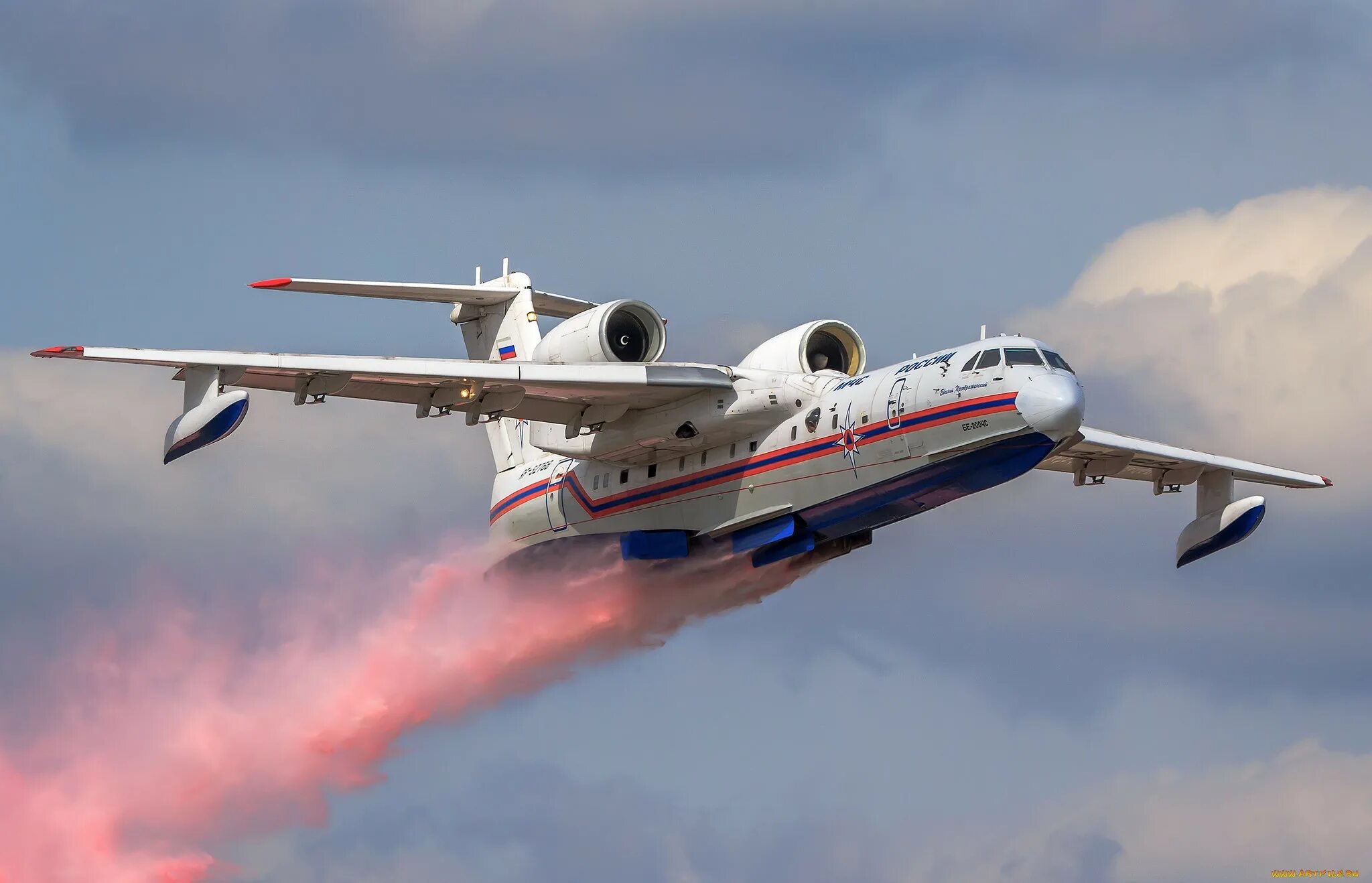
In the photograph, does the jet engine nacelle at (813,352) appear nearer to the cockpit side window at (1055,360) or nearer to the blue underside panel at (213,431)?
the cockpit side window at (1055,360)

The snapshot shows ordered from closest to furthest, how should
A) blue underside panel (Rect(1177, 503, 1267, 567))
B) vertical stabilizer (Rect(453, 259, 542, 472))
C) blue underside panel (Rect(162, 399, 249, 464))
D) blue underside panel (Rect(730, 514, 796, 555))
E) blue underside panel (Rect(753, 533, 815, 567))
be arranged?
blue underside panel (Rect(162, 399, 249, 464)) < blue underside panel (Rect(730, 514, 796, 555)) < blue underside panel (Rect(753, 533, 815, 567)) < blue underside panel (Rect(1177, 503, 1267, 567)) < vertical stabilizer (Rect(453, 259, 542, 472))

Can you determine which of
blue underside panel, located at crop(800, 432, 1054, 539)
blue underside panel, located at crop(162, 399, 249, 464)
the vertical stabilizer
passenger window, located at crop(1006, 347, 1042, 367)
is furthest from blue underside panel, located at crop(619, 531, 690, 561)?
blue underside panel, located at crop(162, 399, 249, 464)

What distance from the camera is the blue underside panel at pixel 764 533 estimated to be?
23594mm

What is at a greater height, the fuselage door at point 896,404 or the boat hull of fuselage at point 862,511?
the fuselage door at point 896,404

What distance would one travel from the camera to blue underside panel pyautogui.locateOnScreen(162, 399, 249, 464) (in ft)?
70.5

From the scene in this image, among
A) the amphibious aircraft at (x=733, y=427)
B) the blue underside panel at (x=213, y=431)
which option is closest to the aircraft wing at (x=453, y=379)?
the amphibious aircraft at (x=733, y=427)

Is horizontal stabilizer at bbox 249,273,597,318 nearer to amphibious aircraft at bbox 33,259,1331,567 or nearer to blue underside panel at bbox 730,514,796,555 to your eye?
amphibious aircraft at bbox 33,259,1331,567

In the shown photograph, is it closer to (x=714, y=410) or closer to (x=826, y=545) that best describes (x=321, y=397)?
(x=714, y=410)

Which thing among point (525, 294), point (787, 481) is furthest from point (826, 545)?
point (525, 294)

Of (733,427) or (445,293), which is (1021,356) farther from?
(445,293)

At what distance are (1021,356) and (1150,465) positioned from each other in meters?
5.37

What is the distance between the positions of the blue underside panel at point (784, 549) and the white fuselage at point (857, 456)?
9.2 inches

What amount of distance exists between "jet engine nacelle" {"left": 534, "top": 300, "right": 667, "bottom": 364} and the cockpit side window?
423 centimetres

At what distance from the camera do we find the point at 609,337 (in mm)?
24000
